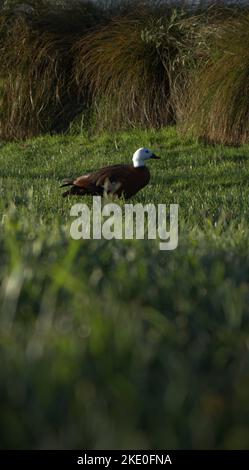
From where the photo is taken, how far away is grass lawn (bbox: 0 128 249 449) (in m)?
1.64

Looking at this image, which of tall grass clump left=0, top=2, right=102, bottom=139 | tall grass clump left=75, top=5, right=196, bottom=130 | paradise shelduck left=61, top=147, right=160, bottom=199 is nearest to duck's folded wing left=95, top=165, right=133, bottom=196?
paradise shelduck left=61, top=147, right=160, bottom=199

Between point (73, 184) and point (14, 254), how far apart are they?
5.18 m

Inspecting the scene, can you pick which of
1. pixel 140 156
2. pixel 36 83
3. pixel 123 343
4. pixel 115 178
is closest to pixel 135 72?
pixel 36 83

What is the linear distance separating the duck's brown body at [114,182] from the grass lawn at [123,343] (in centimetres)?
335

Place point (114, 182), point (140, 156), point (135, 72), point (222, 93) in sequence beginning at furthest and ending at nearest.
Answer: point (135, 72) < point (222, 93) < point (140, 156) < point (114, 182)

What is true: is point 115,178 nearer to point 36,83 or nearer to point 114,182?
point 114,182

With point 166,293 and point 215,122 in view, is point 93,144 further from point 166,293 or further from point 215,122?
point 166,293

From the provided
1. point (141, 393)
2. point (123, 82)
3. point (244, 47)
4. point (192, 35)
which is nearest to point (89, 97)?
point (123, 82)

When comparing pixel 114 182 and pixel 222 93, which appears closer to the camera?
pixel 114 182

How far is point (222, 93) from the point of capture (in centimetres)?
1071

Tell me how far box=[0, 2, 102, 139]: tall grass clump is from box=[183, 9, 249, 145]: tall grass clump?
2056mm

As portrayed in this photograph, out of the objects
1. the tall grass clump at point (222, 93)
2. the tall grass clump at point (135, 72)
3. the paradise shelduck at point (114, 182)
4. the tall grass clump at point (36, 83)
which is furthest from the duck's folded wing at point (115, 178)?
the tall grass clump at point (36, 83)

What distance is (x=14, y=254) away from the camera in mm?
2580

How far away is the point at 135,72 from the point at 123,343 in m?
10.3
